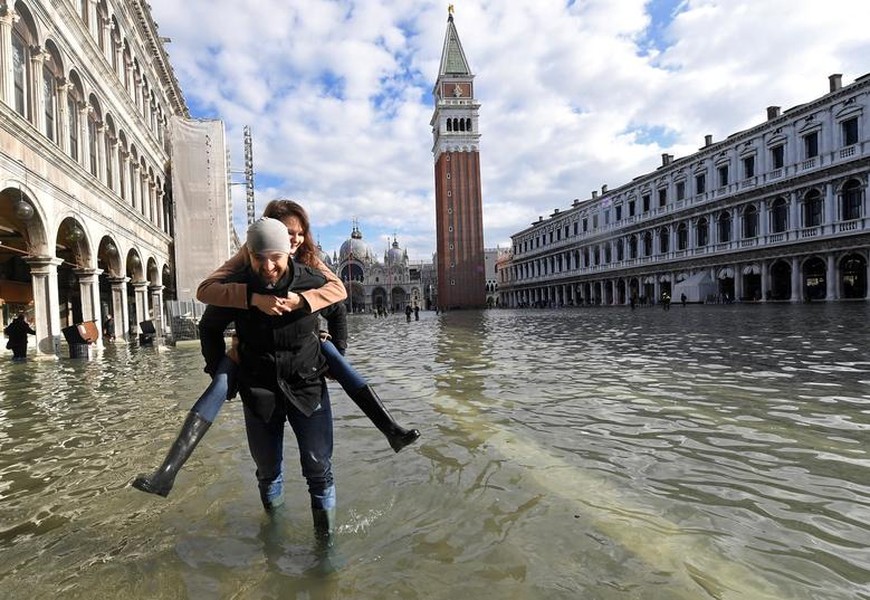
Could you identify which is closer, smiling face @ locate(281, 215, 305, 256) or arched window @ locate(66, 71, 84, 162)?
smiling face @ locate(281, 215, 305, 256)

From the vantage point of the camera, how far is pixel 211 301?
98.8 inches

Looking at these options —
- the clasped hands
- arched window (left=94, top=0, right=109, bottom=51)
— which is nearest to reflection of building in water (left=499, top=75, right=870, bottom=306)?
the clasped hands

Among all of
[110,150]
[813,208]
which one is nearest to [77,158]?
[110,150]

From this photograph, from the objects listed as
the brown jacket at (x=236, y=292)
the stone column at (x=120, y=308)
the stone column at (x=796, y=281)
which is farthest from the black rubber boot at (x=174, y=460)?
the stone column at (x=796, y=281)

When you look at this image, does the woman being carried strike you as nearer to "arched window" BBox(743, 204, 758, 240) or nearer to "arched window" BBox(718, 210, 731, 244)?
"arched window" BBox(743, 204, 758, 240)

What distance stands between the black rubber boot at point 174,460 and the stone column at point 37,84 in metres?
13.8

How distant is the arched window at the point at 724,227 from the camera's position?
1620 inches

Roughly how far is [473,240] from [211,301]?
2663 inches

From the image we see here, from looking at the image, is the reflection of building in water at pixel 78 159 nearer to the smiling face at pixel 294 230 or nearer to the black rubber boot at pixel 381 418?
the smiling face at pixel 294 230

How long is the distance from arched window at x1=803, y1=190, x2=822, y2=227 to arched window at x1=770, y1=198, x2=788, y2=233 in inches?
58.4

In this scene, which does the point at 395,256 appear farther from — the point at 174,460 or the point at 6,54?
the point at 174,460

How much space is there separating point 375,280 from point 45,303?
97636mm

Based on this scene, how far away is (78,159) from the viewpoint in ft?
50.8

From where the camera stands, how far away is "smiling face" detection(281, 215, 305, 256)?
9.40ft
